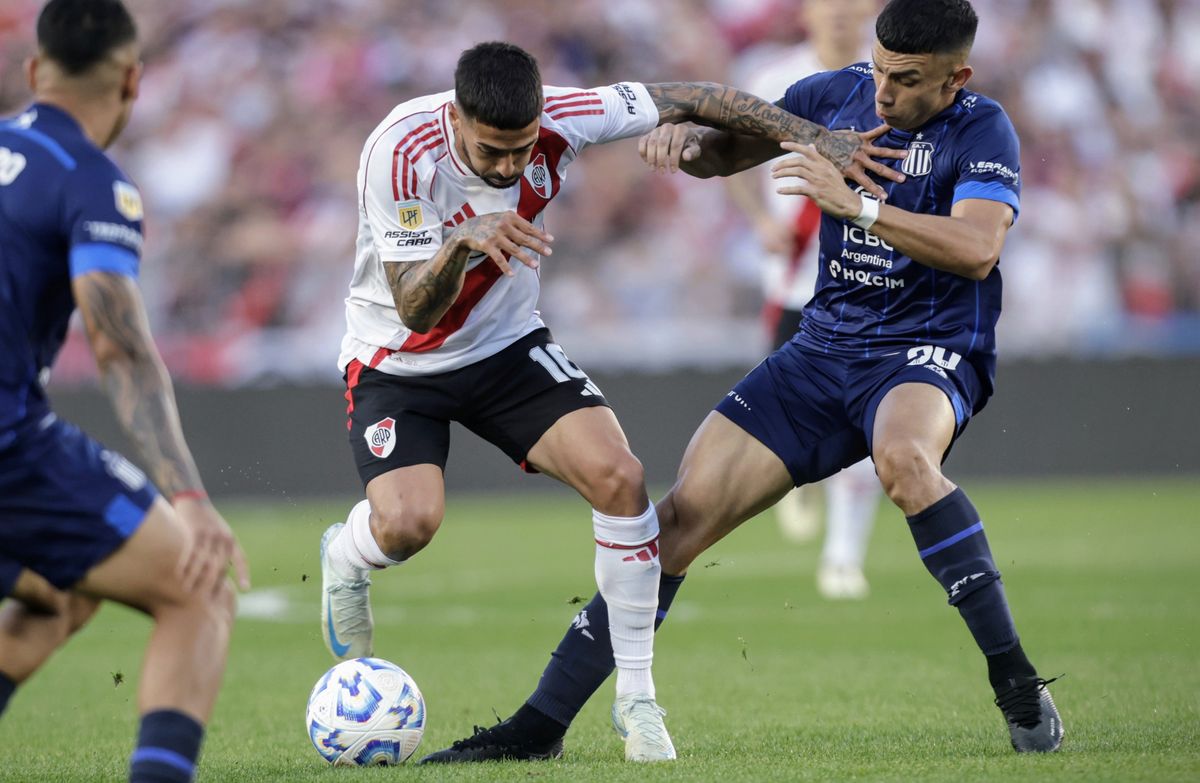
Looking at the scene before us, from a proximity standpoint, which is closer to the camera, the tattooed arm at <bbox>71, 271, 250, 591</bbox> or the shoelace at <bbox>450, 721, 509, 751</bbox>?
the tattooed arm at <bbox>71, 271, 250, 591</bbox>

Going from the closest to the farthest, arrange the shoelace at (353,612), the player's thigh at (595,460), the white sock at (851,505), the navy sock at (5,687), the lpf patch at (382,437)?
the navy sock at (5,687) → the player's thigh at (595,460) → the lpf patch at (382,437) → the shoelace at (353,612) → the white sock at (851,505)

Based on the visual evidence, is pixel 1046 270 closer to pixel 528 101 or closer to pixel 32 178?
pixel 528 101

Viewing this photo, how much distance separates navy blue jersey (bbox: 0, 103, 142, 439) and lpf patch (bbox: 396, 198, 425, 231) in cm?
172

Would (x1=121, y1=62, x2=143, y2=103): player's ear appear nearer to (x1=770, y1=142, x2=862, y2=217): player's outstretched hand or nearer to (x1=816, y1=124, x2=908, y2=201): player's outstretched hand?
(x1=770, y1=142, x2=862, y2=217): player's outstretched hand

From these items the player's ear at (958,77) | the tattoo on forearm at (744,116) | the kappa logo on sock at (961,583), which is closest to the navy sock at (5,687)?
the kappa logo on sock at (961,583)

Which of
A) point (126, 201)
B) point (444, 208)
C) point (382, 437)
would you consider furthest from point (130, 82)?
point (382, 437)

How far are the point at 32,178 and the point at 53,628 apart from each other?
129cm

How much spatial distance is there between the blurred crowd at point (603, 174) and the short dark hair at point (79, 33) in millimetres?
11832

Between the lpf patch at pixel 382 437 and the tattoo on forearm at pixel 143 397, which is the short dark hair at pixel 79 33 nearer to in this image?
the tattoo on forearm at pixel 143 397

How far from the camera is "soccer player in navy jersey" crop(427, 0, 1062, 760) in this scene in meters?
5.12

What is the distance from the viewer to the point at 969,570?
16.8ft

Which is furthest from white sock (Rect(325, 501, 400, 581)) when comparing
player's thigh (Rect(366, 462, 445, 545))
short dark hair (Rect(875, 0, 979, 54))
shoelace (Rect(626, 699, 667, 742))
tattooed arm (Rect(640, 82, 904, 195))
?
short dark hair (Rect(875, 0, 979, 54))

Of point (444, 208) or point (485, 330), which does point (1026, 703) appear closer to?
point (485, 330)

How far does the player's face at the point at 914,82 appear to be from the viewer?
5.40 metres
